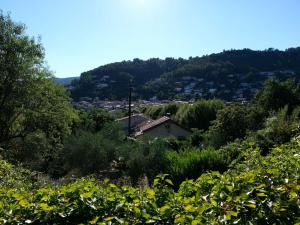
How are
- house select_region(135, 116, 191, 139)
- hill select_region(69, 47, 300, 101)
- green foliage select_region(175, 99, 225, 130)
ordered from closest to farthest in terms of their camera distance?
house select_region(135, 116, 191, 139)
green foliage select_region(175, 99, 225, 130)
hill select_region(69, 47, 300, 101)

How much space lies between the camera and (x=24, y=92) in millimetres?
18797

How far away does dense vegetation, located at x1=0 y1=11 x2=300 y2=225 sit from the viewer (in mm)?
2629

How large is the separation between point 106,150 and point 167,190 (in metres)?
19.6

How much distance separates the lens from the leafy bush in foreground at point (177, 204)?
8.09 ft

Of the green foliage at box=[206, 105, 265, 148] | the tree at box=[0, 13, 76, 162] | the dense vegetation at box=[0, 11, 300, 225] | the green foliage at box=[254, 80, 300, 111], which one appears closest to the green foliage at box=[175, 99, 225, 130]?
the dense vegetation at box=[0, 11, 300, 225]

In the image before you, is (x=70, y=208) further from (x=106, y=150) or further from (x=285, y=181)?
(x=106, y=150)

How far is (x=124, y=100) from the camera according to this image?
90.1 meters

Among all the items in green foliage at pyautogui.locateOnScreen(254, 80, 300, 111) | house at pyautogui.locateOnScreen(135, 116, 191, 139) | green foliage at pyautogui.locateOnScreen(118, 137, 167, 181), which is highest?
green foliage at pyautogui.locateOnScreen(254, 80, 300, 111)

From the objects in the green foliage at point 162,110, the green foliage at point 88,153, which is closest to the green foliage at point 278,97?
the green foliage at point 88,153

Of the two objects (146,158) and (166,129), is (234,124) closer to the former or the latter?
(146,158)

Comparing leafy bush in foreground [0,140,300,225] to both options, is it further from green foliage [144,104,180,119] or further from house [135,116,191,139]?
green foliage [144,104,180,119]

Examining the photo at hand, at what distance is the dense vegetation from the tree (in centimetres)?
5

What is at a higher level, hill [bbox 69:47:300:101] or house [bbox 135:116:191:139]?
hill [bbox 69:47:300:101]

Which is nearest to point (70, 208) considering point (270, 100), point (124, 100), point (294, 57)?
point (270, 100)
